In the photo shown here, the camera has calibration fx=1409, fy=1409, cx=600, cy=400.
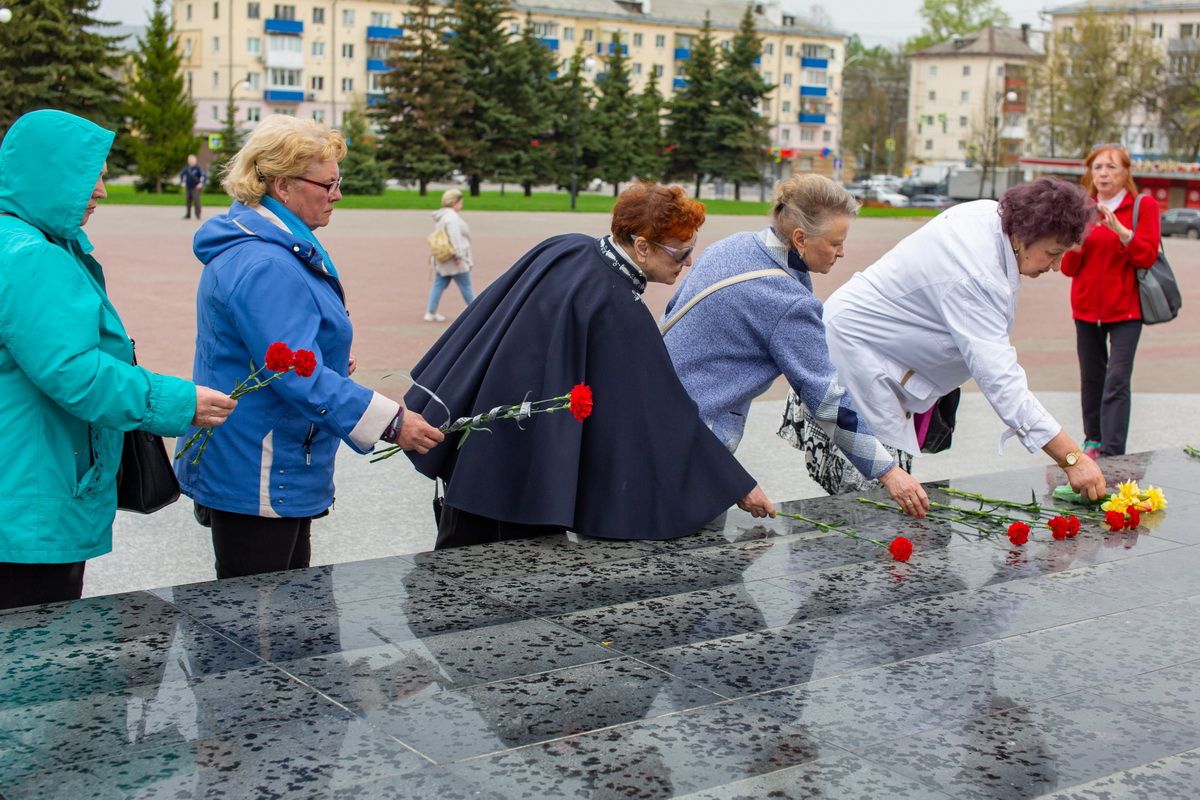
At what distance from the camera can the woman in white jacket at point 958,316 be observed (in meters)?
4.40

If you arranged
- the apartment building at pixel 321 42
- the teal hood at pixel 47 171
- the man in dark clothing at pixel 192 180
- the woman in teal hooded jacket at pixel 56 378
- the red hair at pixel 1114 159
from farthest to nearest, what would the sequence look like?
the apartment building at pixel 321 42
the man in dark clothing at pixel 192 180
the red hair at pixel 1114 159
the teal hood at pixel 47 171
the woman in teal hooded jacket at pixel 56 378

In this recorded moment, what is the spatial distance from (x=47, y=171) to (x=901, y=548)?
2.44m

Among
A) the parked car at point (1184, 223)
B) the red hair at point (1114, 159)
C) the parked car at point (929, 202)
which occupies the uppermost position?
the parked car at point (929, 202)

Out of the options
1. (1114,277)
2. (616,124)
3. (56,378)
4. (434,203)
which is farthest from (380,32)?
(56,378)

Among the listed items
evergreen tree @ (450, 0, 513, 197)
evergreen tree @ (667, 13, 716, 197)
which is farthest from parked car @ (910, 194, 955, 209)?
evergreen tree @ (450, 0, 513, 197)

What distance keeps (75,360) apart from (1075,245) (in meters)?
3.04

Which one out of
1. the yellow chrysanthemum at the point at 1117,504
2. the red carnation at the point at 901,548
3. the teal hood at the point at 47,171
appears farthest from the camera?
the yellow chrysanthemum at the point at 1117,504

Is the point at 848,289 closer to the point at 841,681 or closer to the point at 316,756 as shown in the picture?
→ the point at 841,681

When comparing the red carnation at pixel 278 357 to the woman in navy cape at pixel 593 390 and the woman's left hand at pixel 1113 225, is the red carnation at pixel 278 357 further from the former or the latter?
the woman's left hand at pixel 1113 225

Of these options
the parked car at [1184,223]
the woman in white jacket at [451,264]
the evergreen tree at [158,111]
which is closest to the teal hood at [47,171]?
the woman in white jacket at [451,264]

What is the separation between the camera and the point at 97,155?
3.22 meters

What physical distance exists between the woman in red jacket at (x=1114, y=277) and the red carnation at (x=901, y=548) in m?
4.08

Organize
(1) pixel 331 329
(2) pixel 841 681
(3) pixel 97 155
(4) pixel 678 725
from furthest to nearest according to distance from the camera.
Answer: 1. (1) pixel 331 329
2. (3) pixel 97 155
3. (2) pixel 841 681
4. (4) pixel 678 725

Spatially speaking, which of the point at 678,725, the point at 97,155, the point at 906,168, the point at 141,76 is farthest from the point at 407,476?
the point at 906,168
